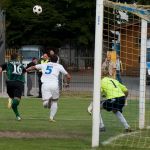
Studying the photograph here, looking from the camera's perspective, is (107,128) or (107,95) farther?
(107,128)

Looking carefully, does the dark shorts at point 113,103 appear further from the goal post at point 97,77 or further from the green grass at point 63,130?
the goal post at point 97,77

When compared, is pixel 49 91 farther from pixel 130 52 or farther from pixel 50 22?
pixel 50 22

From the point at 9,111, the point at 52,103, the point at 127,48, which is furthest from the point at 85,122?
the point at 9,111

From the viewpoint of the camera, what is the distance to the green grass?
1134 cm

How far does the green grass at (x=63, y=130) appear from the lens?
11.3 m

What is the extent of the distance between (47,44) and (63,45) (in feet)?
4.61

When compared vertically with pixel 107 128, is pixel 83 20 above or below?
above

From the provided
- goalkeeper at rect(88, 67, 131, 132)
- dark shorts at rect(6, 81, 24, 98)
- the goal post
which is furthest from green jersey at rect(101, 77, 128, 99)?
dark shorts at rect(6, 81, 24, 98)

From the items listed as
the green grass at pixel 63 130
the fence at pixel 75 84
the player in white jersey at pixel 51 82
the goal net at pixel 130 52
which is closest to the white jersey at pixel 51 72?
the player in white jersey at pixel 51 82

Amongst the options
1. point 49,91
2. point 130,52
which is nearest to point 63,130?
point 49,91

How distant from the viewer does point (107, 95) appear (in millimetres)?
13289

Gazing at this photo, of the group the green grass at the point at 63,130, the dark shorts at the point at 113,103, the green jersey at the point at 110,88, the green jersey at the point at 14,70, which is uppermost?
the green jersey at the point at 14,70

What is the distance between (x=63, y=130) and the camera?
44.7 ft

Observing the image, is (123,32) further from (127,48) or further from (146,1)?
(146,1)
